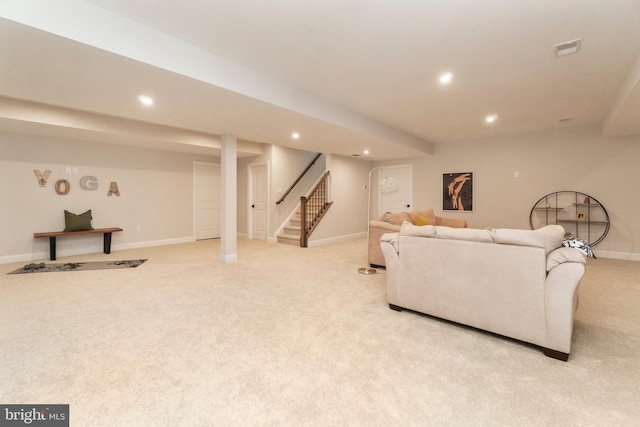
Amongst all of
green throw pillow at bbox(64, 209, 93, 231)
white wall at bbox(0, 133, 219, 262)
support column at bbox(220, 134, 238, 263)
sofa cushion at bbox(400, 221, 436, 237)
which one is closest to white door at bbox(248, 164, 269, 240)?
white wall at bbox(0, 133, 219, 262)

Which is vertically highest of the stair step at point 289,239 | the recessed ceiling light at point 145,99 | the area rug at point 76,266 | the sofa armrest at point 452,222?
the recessed ceiling light at point 145,99

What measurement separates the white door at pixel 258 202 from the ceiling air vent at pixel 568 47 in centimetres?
555

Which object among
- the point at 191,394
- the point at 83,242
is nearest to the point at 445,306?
the point at 191,394

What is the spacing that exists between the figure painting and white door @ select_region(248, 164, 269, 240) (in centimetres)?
446

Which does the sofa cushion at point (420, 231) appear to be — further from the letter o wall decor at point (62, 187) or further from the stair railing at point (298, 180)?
the letter o wall decor at point (62, 187)

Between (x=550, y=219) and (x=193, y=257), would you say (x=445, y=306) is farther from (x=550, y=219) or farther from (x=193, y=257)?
(x=550, y=219)

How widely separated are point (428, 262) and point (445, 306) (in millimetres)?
403

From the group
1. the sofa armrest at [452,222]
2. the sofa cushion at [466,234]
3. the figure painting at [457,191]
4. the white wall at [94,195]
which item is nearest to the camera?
the sofa cushion at [466,234]

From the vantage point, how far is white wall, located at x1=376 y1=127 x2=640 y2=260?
16.8ft

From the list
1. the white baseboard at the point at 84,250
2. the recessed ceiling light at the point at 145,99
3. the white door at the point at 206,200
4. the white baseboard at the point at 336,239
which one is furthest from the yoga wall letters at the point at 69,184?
the white baseboard at the point at 336,239

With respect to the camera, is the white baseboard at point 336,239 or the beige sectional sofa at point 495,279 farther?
the white baseboard at point 336,239

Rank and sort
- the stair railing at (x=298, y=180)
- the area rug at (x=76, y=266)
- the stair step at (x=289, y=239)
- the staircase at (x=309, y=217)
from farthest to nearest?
1. the stair railing at (x=298, y=180)
2. the stair step at (x=289, y=239)
3. the staircase at (x=309, y=217)
4. the area rug at (x=76, y=266)

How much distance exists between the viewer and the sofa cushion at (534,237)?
2.08 meters

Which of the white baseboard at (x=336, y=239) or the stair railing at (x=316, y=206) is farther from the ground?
the stair railing at (x=316, y=206)
